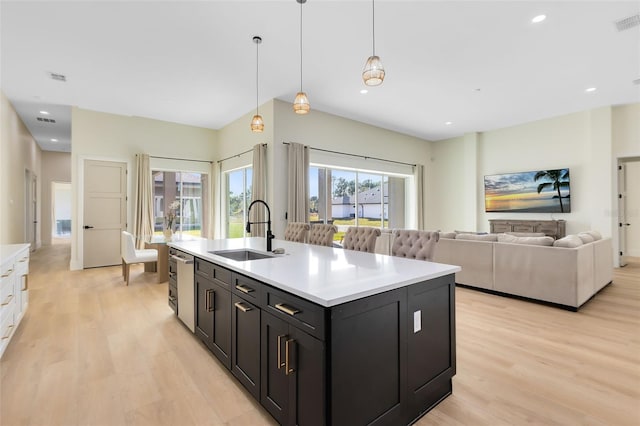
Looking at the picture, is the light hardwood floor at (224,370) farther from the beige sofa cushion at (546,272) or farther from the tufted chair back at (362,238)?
the tufted chair back at (362,238)

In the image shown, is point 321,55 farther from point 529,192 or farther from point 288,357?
point 529,192

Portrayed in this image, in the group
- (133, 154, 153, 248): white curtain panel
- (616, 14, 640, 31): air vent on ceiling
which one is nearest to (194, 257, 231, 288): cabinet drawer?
(133, 154, 153, 248): white curtain panel

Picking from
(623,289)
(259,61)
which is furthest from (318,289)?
(623,289)

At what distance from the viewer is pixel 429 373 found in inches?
72.3

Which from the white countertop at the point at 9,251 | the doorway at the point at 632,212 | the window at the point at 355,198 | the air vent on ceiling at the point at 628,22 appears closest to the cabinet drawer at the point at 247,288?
the white countertop at the point at 9,251

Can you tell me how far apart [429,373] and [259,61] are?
4.04 m

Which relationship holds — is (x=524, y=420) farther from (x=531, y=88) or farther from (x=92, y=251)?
(x=92, y=251)

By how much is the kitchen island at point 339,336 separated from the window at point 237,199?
4.65 metres

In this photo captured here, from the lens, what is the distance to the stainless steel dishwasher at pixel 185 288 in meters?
2.85

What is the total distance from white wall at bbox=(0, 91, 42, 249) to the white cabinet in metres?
3.08

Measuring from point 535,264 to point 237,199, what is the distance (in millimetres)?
5854

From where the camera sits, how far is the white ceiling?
119 inches

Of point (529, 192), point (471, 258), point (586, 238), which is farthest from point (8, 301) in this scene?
point (529, 192)

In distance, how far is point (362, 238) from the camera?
325 cm
